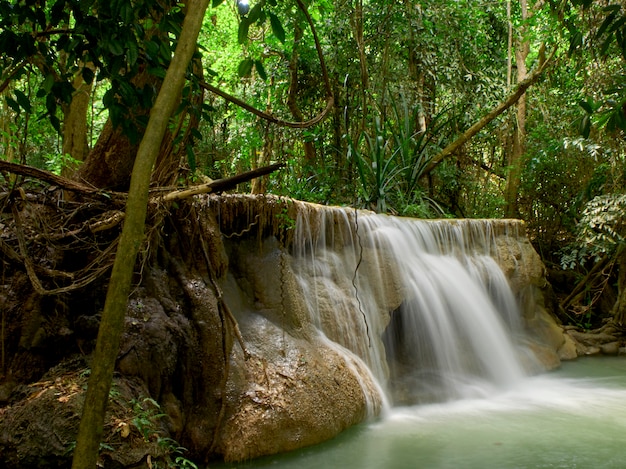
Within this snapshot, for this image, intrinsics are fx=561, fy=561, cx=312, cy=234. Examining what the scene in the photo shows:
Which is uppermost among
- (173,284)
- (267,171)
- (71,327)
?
(267,171)

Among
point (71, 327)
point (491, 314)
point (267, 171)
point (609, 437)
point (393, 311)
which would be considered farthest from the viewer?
point (491, 314)

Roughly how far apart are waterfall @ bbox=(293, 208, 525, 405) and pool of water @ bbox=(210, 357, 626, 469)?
425mm

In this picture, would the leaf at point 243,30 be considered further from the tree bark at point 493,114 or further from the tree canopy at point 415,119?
the tree bark at point 493,114

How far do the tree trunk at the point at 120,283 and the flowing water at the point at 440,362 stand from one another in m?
2.24

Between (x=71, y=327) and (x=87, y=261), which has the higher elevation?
(x=87, y=261)

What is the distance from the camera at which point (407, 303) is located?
6277mm

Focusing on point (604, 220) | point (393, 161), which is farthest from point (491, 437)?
point (393, 161)

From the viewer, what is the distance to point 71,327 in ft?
12.3

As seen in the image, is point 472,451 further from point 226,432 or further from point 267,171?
point 267,171

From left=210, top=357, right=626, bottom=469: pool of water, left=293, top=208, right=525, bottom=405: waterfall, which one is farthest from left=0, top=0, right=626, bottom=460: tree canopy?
left=210, top=357, right=626, bottom=469: pool of water

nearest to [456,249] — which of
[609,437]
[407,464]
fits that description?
[609,437]

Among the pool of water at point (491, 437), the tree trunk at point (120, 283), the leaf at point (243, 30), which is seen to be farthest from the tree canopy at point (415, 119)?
the tree trunk at point (120, 283)

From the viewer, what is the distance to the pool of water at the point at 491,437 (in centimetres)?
391

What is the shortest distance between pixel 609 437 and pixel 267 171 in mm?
3615
